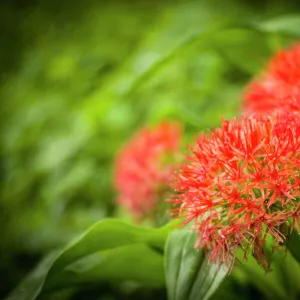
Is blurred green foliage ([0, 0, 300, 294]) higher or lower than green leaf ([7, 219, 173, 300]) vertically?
lower

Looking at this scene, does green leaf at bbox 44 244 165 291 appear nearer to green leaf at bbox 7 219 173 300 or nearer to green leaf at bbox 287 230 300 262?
green leaf at bbox 7 219 173 300

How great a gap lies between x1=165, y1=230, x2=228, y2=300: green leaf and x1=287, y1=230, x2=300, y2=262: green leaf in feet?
0.25

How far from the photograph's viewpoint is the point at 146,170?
837 millimetres

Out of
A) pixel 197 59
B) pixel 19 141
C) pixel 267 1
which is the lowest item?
pixel 267 1

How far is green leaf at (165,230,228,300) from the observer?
0.49 meters

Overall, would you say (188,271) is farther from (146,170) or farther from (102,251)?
(146,170)

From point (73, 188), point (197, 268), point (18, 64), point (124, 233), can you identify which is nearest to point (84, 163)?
point (73, 188)

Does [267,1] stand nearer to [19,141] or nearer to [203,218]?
[19,141]

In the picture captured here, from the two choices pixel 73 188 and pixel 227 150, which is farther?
pixel 73 188

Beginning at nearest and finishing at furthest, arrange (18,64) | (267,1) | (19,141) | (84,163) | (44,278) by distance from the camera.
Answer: (44,278)
(84,163)
(19,141)
(267,1)
(18,64)

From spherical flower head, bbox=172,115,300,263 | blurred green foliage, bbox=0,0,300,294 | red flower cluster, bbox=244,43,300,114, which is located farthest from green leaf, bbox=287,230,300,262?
blurred green foliage, bbox=0,0,300,294

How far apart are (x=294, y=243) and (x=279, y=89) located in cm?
19

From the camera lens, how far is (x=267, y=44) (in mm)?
991

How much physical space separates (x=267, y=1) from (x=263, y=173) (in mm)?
1778
